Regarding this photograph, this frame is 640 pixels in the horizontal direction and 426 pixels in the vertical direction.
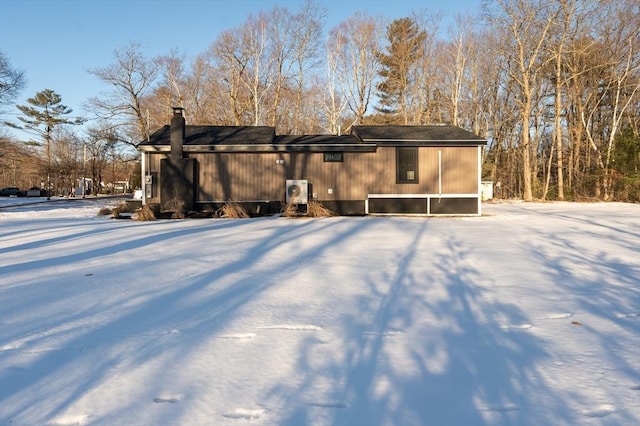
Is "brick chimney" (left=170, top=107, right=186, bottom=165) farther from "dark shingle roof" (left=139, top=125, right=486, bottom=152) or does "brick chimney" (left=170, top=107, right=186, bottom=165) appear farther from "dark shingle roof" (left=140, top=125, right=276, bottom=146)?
"dark shingle roof" (left=140, top=125, right=276, bottom=146)

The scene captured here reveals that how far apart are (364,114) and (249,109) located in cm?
900

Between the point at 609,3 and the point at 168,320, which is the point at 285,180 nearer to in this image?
the point at 168,320

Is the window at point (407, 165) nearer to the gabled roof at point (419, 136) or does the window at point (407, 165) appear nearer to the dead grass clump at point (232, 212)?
the gabled roof at point (419, 136)

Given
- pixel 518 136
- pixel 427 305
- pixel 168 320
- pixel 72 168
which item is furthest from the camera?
pixel 72 168

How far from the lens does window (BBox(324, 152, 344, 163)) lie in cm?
1486

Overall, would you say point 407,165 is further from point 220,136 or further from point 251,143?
point 220,136

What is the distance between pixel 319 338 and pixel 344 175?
1188cm

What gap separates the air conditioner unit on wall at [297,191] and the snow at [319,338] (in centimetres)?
814

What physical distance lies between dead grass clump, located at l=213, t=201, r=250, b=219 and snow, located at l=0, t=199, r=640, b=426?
6885 mm

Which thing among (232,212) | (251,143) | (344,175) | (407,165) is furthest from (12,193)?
(407,165)

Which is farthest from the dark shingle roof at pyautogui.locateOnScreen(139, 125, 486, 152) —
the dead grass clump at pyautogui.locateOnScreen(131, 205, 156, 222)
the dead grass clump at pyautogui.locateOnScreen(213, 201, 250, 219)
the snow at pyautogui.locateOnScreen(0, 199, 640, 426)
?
the snow at pyautogui.locateOnScreen(0, 199, 640, 426)

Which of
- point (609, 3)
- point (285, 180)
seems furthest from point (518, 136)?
point (285, 180)

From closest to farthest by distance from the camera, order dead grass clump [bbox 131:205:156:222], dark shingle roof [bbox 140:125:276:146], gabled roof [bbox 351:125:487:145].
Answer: dead grass clump [bbox 131:205:156:222] < gabled roof [bbox 351:125:487:145] < dark shingle roof [bbox 140:125:276:146]

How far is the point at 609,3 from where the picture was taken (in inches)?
995
